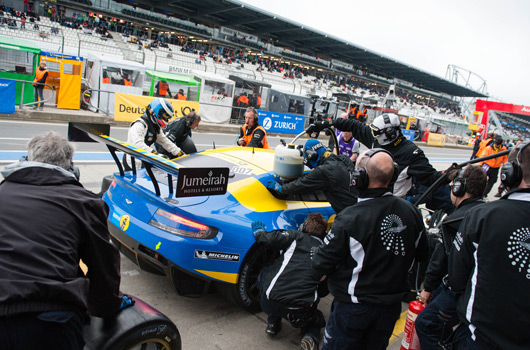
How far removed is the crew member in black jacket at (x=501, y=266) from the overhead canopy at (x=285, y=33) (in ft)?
141

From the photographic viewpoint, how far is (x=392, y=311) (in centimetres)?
238

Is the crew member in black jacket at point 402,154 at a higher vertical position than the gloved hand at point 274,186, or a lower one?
higher

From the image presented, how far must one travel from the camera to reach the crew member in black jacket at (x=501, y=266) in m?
1.86

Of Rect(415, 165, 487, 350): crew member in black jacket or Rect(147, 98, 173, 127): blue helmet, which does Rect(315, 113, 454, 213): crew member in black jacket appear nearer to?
Rect(415, 165, 487, 350): crew member in black jacket

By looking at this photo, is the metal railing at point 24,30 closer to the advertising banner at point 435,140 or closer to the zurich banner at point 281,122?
the zurich banner at point 281,122

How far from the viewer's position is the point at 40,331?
158 centimetres

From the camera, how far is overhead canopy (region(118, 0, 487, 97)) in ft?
141

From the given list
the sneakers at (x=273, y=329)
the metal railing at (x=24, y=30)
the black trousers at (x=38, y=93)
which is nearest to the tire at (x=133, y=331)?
the sneakers at (x=273, y=329)

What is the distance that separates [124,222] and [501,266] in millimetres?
2800

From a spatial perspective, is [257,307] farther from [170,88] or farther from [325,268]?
[170,88]

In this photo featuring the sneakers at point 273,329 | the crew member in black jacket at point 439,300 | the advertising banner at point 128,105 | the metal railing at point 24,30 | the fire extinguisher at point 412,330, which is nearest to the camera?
the crew member in black jacket at point 439,300

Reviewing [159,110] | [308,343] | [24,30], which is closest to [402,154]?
[308,343]

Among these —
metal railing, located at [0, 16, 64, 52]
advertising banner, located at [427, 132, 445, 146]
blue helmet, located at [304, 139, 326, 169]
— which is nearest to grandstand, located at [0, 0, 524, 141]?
metal railing, located at [0, 16, 64, 52]

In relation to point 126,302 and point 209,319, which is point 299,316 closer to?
point 209,319
